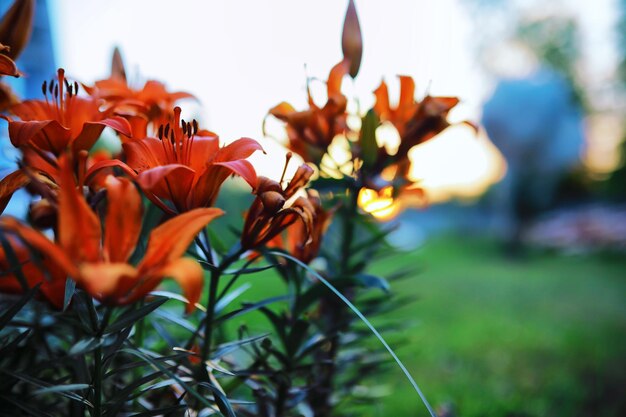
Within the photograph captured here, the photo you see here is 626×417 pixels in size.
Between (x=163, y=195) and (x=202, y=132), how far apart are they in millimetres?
95

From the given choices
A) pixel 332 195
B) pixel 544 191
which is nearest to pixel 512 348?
pixel 332 195

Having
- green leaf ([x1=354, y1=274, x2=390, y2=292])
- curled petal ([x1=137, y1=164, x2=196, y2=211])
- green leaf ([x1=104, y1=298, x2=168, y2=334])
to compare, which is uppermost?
curled petal ([x1=137, y1=164, x2=196, y2=211])

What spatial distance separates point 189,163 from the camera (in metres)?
0.43

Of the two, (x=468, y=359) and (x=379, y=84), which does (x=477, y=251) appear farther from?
(x=379, y=84)

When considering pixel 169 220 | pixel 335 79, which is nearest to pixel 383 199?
pixel 335 79

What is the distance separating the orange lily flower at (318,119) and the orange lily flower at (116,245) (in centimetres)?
27

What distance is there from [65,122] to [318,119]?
0.27 meters

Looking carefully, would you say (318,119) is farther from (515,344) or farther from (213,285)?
(515,344)

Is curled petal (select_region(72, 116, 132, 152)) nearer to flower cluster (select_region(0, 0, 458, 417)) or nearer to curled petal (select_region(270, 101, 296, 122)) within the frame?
flower cluster (select_region(0, 0, 458, 417))

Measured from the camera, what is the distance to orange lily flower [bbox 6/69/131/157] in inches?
16.7

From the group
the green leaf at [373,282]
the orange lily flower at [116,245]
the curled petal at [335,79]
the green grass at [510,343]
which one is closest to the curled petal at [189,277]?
the orange lily flower at [116,245]

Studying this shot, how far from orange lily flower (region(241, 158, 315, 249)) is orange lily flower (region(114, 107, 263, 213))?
17mm

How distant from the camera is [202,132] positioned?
1.56 feet

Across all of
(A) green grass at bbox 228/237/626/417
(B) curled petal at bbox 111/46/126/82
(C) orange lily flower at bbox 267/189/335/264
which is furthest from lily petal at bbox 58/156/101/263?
(A) green grass at bbox 228/237/626/417
